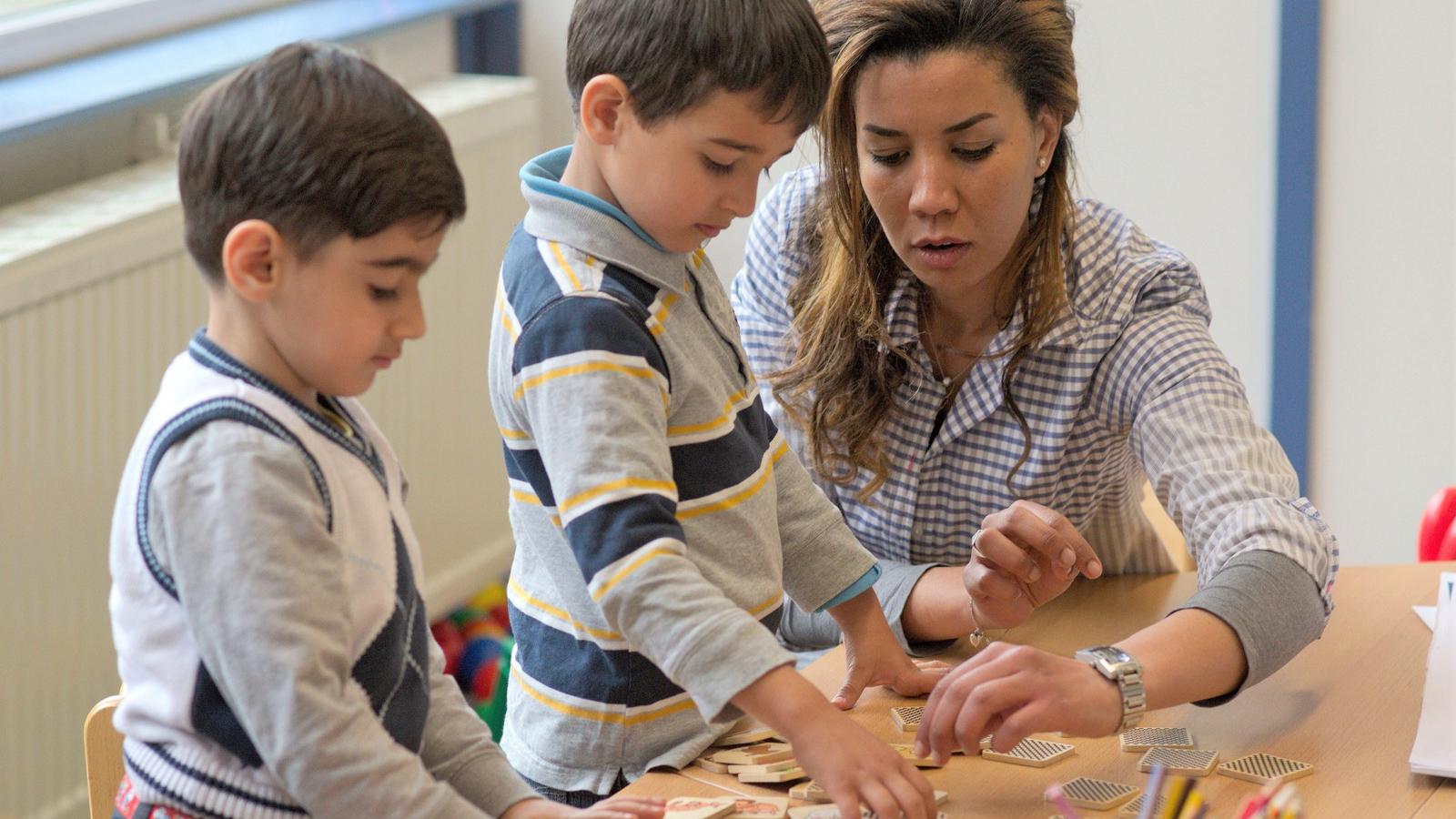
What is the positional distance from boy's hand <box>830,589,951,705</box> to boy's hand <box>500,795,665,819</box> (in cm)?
32

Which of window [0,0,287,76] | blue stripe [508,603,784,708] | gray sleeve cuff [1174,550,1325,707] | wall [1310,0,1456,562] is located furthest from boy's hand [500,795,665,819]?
wall [1310,0,1456,562]

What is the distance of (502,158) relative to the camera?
298 cm

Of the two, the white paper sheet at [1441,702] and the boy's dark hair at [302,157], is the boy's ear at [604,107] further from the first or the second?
the white paper sheet at [1441,702]

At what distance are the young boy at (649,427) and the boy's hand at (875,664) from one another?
126 mm

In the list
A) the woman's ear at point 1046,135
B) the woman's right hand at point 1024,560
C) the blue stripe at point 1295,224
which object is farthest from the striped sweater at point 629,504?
the blue stripe at point 1295,224

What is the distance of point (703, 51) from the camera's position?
3.62ft

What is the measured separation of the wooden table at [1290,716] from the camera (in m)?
1.15

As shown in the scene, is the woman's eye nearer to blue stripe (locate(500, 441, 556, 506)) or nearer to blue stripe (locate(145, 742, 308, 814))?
blue stripe (locate(500, 441, 556, 506))

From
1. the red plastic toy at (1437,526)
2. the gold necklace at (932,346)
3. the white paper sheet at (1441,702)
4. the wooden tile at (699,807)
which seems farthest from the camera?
the red plastic toy at (1437,526)

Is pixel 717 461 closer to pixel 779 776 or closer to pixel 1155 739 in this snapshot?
pixel 779 776

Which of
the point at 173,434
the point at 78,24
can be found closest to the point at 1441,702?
the point at 173,434

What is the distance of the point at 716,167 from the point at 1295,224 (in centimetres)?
206

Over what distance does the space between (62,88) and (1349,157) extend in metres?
2.16

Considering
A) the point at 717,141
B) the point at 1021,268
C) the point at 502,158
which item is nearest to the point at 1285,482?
the point at 1021,268
